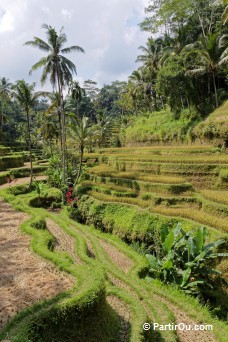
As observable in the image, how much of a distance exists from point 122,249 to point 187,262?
376 centimetres

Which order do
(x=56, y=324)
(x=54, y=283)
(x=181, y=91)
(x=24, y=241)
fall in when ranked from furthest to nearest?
(x=181, y=91) < (x=24, y=241) < (x=54, y=283) < (x=56, y=324)

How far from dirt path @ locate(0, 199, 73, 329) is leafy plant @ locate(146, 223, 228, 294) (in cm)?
461

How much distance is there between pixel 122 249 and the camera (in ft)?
46.5

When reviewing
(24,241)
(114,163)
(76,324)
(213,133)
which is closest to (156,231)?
(24,241)

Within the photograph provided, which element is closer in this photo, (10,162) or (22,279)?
(22,279)

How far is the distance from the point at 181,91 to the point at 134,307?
25983 mm

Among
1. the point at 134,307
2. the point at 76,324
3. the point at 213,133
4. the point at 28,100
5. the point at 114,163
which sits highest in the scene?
the point at 28,100

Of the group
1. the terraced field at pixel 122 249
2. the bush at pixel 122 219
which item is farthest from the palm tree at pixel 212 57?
the bush at pixel 122 219

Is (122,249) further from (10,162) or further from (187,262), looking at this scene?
(10,162)

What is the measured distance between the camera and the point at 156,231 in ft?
46.2

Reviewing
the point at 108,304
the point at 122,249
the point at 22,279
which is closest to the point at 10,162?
the point at 122,249

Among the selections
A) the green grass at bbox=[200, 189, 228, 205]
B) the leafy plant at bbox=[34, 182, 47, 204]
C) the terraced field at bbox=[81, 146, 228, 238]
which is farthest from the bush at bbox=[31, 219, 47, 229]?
the green grass at bbox=[200, 189, 228, 205]

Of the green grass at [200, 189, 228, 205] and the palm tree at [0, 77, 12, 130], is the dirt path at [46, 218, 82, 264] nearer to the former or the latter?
the green grass at [200, 189, 228, 205]

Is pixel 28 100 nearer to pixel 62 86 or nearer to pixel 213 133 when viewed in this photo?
pixel 62 86
